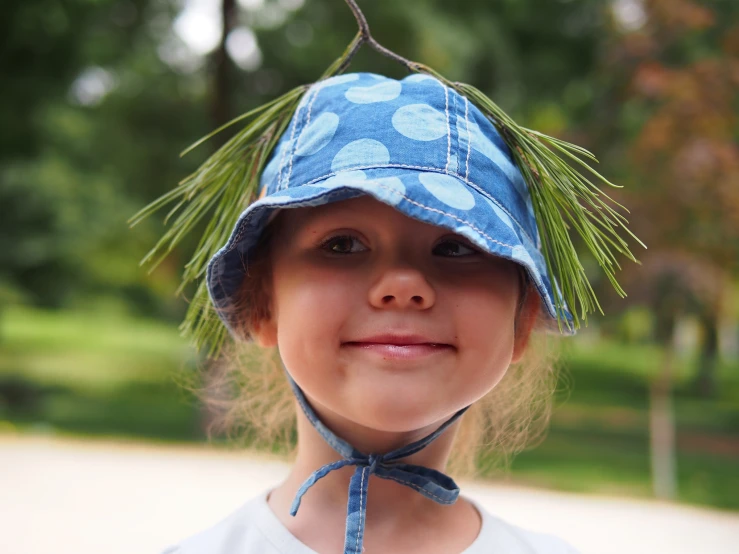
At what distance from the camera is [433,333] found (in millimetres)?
1157

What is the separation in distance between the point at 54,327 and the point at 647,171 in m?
12.3

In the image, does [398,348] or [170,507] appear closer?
[398,348]

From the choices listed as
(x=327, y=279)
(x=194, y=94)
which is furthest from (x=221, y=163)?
(x=194, y=94)

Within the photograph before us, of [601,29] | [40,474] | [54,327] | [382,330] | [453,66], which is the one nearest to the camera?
[382,330]

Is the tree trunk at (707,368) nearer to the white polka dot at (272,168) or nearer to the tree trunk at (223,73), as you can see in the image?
the tree trunk at (223,73)

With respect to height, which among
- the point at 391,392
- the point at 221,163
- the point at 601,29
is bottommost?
the point at 391,392

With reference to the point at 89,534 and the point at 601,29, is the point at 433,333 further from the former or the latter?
the point at 601,29

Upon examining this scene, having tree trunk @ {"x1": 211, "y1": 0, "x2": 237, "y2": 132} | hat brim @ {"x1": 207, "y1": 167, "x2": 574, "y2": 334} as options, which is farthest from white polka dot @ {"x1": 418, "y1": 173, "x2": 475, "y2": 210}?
tree trunk @ {"x1": 211, "y1": 0, "x2": 237, "y2": 132}

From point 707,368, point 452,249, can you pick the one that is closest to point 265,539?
point 452,249

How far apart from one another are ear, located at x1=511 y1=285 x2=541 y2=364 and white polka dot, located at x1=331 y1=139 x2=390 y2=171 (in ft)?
1.21

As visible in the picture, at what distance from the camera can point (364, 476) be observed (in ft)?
4.11

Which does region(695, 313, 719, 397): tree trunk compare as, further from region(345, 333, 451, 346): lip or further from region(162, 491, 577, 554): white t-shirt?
region(345, 333, 451, 346): lip

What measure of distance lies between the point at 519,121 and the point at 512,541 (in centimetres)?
594

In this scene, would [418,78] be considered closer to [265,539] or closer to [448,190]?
[448,190]
